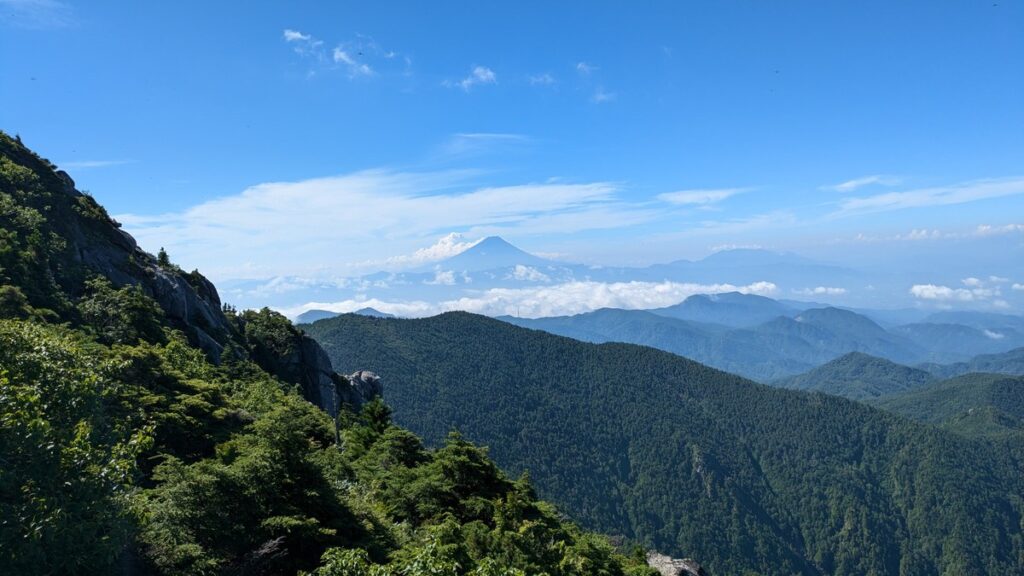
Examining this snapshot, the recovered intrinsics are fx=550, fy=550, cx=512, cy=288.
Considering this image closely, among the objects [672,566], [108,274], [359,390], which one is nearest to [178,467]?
[672,566]

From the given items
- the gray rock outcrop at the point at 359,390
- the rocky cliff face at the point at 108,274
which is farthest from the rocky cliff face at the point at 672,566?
the rocky cliff face at the point at 108,274

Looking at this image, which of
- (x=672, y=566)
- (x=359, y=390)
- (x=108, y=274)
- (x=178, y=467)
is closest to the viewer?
(x=178, y=467)

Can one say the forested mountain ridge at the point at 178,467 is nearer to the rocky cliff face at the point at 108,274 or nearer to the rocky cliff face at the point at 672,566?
the rocky cliff face at the point at 108,274

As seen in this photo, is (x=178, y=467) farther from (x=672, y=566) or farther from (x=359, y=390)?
(x=359, y=390)

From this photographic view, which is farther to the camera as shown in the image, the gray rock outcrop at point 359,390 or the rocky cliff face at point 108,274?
the gray rock outcrop at point 359,390

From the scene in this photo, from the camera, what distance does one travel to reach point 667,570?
3866 centimetres

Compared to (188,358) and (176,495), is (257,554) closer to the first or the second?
(176,495)

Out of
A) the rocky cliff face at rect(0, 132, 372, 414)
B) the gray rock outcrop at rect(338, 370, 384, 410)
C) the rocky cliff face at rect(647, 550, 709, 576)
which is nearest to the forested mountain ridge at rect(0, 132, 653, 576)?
the rocky cliff face at rect(0, 132, 372, 414)

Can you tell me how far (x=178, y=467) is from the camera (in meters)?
19.1

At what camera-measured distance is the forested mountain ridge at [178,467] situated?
43.5ft

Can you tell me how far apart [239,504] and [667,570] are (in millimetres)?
31040

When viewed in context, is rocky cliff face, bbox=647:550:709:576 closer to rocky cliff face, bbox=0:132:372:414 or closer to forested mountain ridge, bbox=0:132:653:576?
forested mountain ridge, bbox=0:132:653:576

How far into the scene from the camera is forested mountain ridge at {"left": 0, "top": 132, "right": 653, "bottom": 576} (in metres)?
13.3

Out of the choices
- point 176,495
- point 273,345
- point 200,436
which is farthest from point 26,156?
point 176,495
